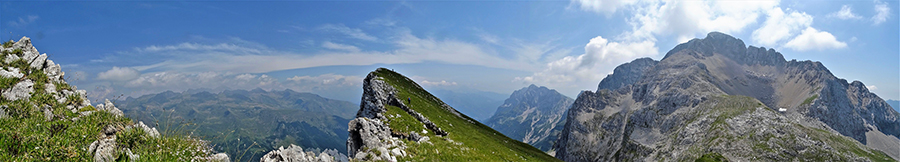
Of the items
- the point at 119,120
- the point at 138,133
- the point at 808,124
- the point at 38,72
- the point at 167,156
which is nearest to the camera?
the point at 167,156

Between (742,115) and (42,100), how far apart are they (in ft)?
795

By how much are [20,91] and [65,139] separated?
11585 mm

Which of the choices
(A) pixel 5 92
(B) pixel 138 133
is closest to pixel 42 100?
(A) pixel 5 92

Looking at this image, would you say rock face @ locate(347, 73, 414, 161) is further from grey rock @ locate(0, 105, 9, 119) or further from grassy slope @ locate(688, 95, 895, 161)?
grassy slope @ locate(688, 95, 895, 161)

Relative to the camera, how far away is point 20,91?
507 inches

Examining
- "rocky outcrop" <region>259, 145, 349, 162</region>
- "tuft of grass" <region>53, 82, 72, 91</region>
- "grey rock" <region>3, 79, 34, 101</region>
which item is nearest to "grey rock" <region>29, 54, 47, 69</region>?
"tuft of grass" <region>53, 82, 72, 91</region>

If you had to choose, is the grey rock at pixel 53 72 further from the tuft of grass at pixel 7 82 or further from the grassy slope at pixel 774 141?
the grassy slope at pixel 774 141

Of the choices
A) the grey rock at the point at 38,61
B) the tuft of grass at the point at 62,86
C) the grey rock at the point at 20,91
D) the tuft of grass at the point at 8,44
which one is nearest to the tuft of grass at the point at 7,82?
the grey rock at the point at 20,91

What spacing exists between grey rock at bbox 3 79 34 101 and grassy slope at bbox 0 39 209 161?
1.02 metres

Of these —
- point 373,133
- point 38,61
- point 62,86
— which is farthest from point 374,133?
point 38,61

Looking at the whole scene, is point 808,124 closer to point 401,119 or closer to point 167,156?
point 401,119

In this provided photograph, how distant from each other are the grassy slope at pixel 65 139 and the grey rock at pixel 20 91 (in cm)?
102

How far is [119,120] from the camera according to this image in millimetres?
9688

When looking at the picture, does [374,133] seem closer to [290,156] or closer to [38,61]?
[290,156]
